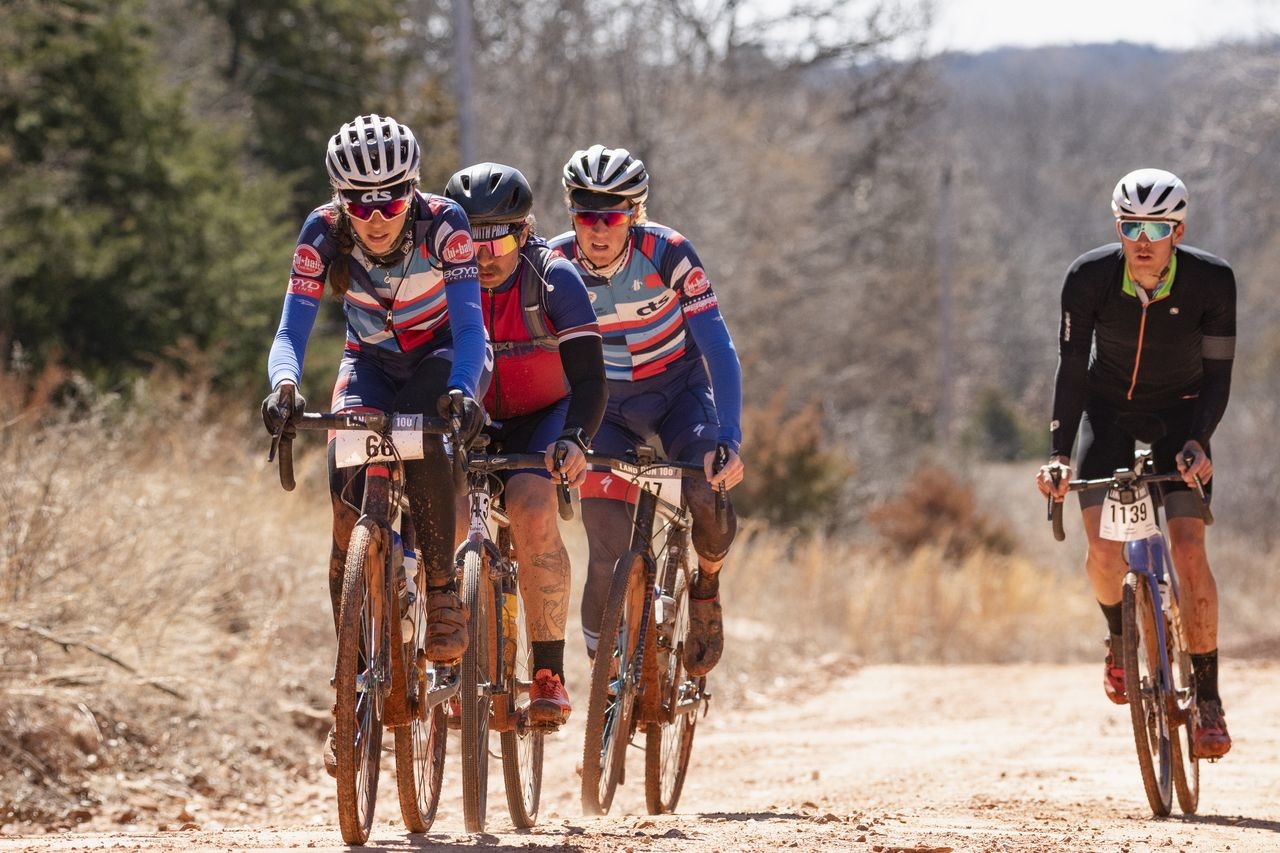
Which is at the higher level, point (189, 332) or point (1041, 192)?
point (1041, 192)

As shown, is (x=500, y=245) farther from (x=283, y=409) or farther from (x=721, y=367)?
(x=283, y=409)

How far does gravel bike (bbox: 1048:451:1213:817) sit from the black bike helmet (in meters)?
2.56

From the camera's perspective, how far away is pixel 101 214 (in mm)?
17891

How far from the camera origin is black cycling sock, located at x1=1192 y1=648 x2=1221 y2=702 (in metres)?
7.33

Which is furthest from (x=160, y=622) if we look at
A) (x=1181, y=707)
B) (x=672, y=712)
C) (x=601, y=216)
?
(x=1181, y=707)

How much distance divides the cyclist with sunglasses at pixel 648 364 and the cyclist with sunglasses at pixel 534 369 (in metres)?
0.40

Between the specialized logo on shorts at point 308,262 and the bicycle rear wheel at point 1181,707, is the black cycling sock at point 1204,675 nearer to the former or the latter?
the bicycle rear wheel at point 1181,707

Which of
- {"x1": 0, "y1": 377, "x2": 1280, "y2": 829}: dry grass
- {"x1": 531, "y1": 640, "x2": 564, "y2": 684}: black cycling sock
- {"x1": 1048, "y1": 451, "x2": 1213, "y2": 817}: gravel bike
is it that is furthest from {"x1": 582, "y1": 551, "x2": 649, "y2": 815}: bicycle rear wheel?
{"x1": 0, "y1": 377, "x2": 1280, "y2": 829}: dry grass

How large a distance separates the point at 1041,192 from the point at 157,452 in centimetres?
6567

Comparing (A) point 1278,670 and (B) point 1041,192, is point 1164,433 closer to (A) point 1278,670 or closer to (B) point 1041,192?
(A) point 1278,670

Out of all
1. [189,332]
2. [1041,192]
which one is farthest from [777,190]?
[1041,192]

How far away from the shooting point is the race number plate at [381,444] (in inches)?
217

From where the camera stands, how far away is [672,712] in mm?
7176

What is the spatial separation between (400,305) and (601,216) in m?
1.25
